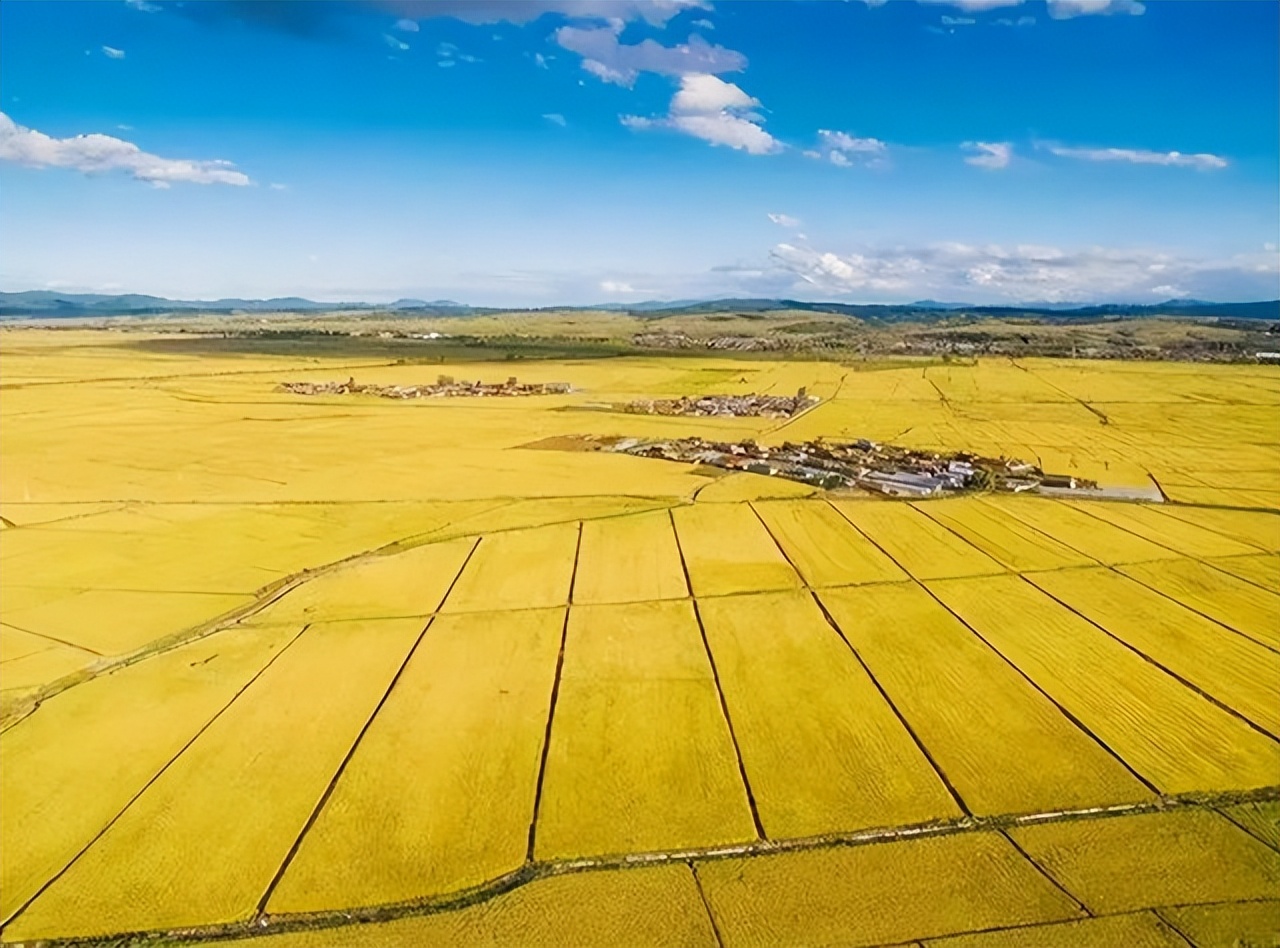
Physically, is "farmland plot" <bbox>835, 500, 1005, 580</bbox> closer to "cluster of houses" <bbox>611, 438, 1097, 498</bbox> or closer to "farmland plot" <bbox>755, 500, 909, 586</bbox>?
"farmland plot" <bbox>755, 500, 909, 586</bbox>

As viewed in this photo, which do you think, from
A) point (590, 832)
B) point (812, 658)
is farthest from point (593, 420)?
point (590, 832)

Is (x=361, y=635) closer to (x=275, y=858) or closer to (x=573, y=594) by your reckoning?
(x=573, y=594)

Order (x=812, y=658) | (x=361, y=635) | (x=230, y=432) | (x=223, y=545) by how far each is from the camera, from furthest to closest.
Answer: (x=230, y=432) → (x=223, y=545) → (x=361, y=635) → (x=812, y=658)

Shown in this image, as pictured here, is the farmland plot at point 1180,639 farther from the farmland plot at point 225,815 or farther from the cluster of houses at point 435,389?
the cluster of houses at point 435,389

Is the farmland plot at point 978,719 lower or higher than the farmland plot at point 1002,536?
lower

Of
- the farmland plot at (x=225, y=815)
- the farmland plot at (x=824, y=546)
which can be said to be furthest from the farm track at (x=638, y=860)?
the farmland plot at (x=824, y=546)

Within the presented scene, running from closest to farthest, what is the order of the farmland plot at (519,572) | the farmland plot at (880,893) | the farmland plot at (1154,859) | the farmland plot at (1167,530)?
the farmland plot at (880,893) → the farmland plot at (1154,859) → the farmland plot at (519,572) → the farmland plot at (1167,530)

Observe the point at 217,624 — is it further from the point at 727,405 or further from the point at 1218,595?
the point at 727,405
